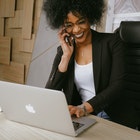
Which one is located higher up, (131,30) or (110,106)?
(131,30)

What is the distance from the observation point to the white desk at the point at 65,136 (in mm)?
879

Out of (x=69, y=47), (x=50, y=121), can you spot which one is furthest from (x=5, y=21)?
(x=50, y=121)

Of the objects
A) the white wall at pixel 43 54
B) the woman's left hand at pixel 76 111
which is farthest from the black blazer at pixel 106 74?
the white wall at pixel 43 54

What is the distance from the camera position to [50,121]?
0.92 m

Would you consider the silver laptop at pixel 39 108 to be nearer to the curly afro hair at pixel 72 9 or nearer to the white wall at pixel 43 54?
the curly afro hair at pixel 72 9

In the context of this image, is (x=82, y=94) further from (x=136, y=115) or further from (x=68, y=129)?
(x=68, y=129)

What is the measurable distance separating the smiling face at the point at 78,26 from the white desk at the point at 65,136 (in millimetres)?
619

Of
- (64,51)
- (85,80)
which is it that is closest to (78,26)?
(64,51)

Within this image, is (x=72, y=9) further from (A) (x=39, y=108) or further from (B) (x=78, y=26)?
(A) (x=39, y=108)

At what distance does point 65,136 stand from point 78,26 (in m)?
0.75

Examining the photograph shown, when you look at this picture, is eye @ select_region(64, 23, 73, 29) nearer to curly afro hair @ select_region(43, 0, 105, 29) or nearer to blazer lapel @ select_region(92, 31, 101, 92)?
curly afro hair @ select_region(43, 0, 105, 29)

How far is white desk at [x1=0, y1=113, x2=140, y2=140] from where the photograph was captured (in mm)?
879

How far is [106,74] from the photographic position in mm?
1443

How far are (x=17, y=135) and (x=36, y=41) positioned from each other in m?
2.03
